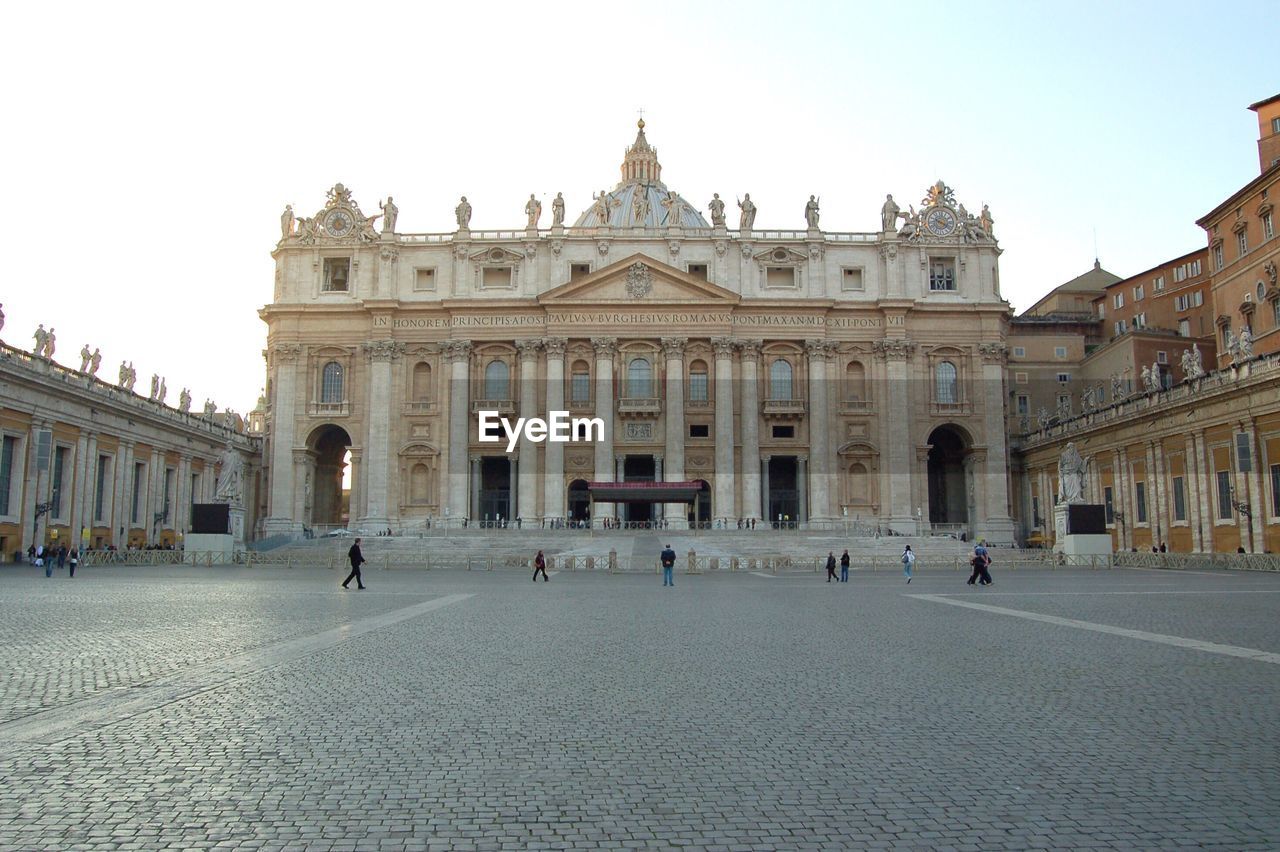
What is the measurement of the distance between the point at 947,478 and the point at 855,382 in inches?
382

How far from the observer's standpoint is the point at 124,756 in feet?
23.2

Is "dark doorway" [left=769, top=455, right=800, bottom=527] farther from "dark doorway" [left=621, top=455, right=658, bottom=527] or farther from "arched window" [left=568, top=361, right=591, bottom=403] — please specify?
"arched window" [left=568, top=361, right=591, bottom=403]

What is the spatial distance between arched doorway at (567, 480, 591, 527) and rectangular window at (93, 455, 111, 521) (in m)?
25.9

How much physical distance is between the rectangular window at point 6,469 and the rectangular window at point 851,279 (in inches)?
1841

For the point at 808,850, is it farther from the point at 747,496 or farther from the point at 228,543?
the point at 747,496

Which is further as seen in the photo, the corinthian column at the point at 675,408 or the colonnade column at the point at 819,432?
the corinthian column at the point at 675,408

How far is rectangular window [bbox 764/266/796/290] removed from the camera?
2658 inches

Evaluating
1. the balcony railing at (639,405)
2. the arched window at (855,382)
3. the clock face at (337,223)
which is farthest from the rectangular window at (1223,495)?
the clock face at (337,223)

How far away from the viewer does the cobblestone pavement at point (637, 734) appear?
18.4 ft

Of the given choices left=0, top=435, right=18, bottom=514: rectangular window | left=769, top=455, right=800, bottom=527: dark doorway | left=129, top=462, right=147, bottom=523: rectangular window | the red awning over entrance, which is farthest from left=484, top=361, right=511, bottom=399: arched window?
left=0, top=435, right=18, bottom=514: rectangular window

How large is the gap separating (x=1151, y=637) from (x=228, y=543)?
38009 mm

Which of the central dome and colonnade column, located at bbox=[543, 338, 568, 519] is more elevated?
the central dome

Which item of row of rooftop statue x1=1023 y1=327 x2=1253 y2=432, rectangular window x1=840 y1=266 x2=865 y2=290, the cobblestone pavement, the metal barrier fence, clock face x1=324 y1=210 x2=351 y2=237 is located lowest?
the cobblestone pavement

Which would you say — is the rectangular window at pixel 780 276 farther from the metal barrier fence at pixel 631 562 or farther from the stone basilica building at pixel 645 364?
the metal barrier fence at pixel 631 562
